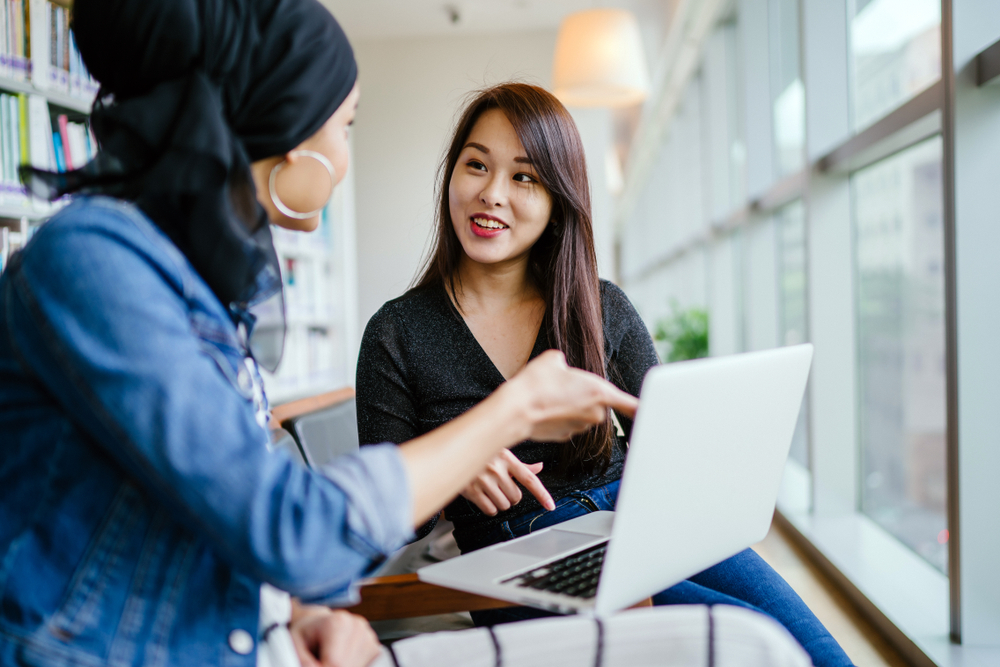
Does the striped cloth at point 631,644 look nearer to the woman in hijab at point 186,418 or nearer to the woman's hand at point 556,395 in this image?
the woman in hijab at point 186,418

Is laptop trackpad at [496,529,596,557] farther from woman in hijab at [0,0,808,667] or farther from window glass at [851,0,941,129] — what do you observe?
window glass at [851,0,941,129]

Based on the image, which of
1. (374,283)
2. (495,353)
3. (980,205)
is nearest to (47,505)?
(495,353)

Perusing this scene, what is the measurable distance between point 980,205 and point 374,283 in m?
4.35

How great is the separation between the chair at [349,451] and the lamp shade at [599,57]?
2.27 meters

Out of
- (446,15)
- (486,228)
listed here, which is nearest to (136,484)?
(486,228)

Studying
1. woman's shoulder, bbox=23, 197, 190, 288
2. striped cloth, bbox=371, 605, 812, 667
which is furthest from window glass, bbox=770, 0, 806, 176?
woman's shoulder, bbox=23, 197, 190, 288

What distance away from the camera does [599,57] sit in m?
3.58

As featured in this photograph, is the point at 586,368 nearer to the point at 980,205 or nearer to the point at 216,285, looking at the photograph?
the point at 216,285

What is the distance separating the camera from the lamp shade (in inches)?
141

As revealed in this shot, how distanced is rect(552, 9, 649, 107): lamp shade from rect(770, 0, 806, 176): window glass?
2.54 ft

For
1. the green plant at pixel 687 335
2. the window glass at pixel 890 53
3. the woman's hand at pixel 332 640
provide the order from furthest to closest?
the green plant at pixel 687 335 → the window glass at pixel 890 53 → the woman's hand at pixel 332 640

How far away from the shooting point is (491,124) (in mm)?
1421

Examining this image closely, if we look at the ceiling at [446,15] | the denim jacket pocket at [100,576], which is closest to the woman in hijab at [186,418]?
the denim jacket pocket at [100,576]

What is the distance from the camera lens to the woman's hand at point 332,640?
2.54ft
